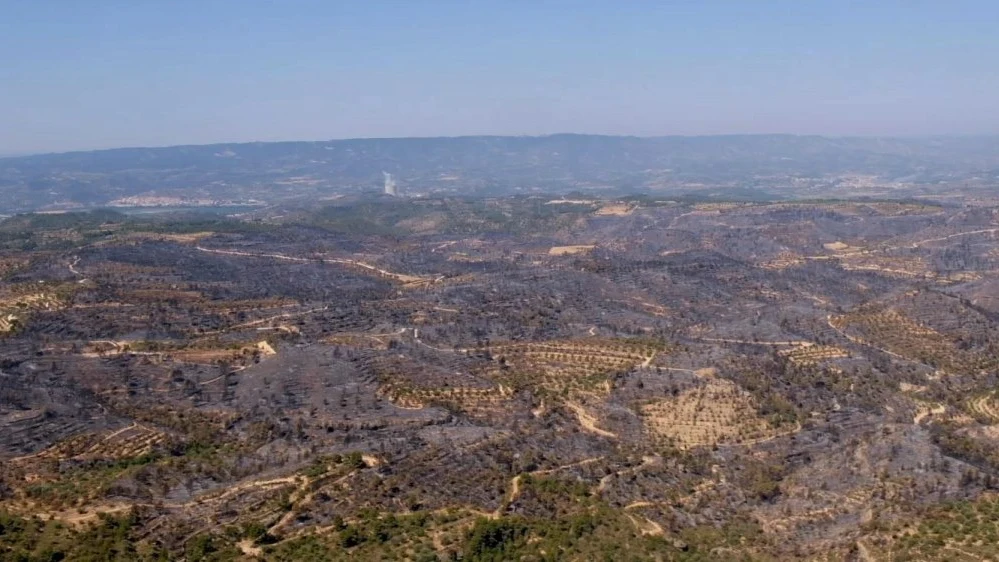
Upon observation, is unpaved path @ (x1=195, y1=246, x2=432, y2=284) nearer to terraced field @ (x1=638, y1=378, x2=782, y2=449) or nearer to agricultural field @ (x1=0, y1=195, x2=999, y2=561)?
agricultural field @ (x1=0, y1=195, x2=999, y2=561)

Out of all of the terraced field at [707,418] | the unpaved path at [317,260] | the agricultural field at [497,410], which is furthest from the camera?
the unpaved path at [317,260]

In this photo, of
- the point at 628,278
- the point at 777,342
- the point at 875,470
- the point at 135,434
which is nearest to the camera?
the point at 875,470

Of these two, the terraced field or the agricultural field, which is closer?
the agricultural field

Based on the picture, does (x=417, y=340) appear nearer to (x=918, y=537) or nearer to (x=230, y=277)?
(x=230, y=277)

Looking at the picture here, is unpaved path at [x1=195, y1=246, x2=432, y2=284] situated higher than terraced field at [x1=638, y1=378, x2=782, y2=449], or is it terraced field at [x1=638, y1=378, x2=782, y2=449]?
unpaved path at [x1=195, y1=246, x2=432, y2=284]

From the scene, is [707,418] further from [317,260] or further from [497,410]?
[317,260]

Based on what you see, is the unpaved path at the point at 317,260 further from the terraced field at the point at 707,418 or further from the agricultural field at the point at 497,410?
the terraced field at the point at 707,418

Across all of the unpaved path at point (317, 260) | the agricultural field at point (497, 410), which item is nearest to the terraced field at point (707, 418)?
the agricultural field at point (497, 410)

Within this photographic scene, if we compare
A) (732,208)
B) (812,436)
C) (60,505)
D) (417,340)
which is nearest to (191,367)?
(417,340)

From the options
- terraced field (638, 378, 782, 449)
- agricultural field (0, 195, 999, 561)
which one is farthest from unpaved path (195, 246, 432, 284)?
terraced field (638, 378, 782, 449)

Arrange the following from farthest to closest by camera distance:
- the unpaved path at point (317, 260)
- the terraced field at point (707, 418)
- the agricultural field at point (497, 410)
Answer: the unpaved path at point (317, 260) → the terraced field at point (707, 418) → the agricultural field at point (497, 410)

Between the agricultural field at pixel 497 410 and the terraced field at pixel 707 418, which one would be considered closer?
the agricultural field at pixel 497 410
